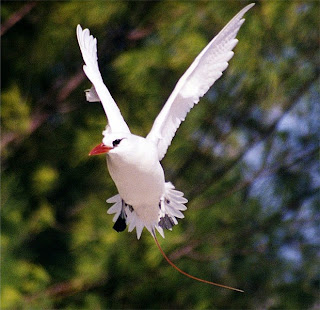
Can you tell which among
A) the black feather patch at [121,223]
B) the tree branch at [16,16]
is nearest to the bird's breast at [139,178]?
the black feather patch at [121,223]

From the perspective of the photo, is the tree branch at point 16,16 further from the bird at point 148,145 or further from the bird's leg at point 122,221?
the bird's leg at point 122,221

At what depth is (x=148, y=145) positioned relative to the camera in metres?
1.75

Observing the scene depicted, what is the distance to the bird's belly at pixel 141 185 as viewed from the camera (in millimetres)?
1672

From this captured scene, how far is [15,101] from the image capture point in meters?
3.21

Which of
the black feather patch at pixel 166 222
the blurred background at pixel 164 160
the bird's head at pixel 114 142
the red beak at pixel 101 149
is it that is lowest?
the red beak at pixel 101 149

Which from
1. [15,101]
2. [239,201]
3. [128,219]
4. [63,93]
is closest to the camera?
[128,219]

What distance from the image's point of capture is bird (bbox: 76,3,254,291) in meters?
1.67

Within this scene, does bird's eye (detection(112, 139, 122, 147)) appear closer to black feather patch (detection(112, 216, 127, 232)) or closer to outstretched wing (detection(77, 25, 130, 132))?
outstretched wing (detection(77, 25, 130, 132))

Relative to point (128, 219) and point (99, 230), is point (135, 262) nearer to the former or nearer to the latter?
point (99, 230)

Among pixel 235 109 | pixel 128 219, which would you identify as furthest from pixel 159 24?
pixel 128 219

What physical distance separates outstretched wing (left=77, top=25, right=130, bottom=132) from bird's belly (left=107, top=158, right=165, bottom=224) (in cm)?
11

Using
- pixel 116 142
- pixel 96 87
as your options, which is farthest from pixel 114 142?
pixel 96 87

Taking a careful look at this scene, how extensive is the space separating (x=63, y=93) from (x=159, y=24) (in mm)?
464

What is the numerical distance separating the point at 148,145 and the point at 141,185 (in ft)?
0.27
